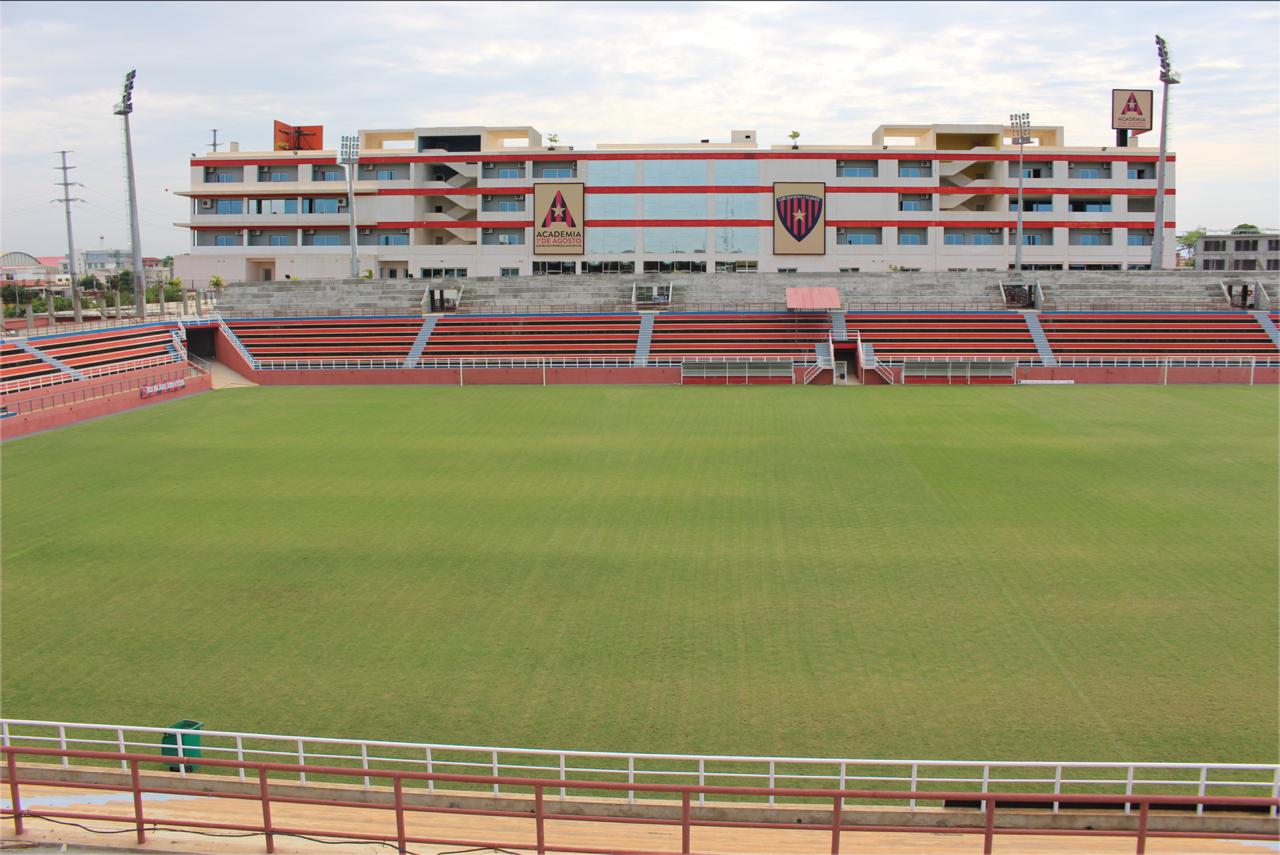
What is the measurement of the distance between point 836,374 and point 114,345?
132ft

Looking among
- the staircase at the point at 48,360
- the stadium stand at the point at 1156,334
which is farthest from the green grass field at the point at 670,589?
the stadium stand at the point at 1156,334

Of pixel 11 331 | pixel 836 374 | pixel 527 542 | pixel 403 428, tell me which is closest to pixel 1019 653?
pixel 527 542

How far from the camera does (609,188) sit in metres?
81.6

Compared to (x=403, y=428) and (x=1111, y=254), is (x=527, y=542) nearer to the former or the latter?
(x=403, y=428)

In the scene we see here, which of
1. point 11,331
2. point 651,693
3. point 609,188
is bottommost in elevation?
point 651,693

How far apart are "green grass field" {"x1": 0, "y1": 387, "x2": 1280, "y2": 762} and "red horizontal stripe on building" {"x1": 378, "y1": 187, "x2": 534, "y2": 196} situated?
46546 mm

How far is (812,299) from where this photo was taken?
66.6 metres

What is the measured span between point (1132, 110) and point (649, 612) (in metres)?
79.9

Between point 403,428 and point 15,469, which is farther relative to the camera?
point 403,428

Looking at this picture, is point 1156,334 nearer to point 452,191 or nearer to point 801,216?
point 801,216

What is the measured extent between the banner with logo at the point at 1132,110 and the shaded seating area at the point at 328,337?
57165 mm

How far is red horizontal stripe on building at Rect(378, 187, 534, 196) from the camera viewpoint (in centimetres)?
8288

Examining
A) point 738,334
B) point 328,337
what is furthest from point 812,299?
point 328,337

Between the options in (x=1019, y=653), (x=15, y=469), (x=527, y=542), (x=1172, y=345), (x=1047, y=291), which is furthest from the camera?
(x=1047, y=291)
